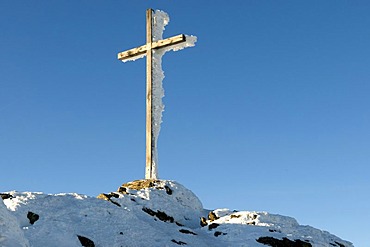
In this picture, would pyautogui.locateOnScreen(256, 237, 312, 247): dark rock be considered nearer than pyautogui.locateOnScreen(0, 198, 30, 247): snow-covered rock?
No

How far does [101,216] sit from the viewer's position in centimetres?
1761

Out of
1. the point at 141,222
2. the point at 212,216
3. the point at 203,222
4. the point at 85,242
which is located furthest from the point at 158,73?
the point at 85,242

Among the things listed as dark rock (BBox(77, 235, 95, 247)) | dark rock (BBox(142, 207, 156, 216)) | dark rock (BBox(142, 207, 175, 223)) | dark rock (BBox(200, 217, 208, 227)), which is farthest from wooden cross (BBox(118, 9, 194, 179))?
dark rock (BBox(77, 235, 95, 247))

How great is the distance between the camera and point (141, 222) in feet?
59.9

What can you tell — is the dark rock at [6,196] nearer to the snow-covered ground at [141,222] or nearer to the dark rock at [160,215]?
the snow-covered ground at [141,222]

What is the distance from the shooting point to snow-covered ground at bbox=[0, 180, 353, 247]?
51.0 ft

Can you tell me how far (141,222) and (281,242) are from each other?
531 cm

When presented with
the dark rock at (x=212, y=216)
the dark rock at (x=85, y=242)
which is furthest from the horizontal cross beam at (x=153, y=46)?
the dark rock at (x=85, y=242)

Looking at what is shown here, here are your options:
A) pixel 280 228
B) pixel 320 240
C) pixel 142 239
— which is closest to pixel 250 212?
pixel 280 228

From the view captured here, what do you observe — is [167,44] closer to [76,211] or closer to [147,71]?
[147,71]

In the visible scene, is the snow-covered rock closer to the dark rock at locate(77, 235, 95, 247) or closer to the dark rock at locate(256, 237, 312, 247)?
the dark rock at locate(77, 235, 95, 247)

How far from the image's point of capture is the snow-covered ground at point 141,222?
15.6 m

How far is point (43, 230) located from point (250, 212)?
31.5 ft

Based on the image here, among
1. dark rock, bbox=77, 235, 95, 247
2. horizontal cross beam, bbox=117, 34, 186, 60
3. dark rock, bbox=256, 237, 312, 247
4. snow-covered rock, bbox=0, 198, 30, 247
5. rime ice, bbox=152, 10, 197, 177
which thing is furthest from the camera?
rime ice, bbox=152, 10, 197, 177
